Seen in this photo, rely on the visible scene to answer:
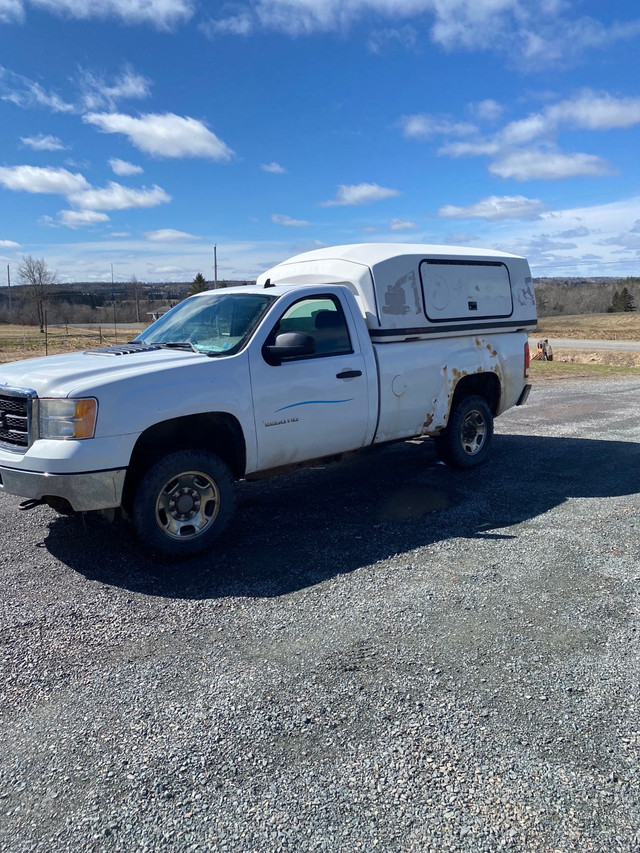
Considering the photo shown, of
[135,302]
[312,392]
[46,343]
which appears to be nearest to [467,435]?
[312,392]

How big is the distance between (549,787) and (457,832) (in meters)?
0.46

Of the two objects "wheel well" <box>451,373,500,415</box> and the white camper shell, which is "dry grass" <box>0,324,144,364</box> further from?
"wheel well" <box>451,373,500,415</box>

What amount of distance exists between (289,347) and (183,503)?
1.44 meters

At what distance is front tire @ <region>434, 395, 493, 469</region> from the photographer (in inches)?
277

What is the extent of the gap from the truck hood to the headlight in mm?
66

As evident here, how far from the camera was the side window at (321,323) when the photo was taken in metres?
5.57

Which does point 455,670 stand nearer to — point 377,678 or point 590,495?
point 377,678

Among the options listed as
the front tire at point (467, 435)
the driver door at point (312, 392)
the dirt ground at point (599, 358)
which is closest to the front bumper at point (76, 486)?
the driver door at point (312, 392)

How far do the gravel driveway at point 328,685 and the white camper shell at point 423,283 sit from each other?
192 centimetres

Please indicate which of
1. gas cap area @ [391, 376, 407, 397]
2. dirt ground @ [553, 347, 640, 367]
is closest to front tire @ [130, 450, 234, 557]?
gas cap area @ [391, 376, 407, 397]

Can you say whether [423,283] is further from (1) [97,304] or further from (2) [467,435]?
(1) [97,304]

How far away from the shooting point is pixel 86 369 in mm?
4531

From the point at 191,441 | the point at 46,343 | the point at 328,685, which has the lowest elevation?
the point at 328,685

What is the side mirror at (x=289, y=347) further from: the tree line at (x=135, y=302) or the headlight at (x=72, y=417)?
the tree line at (x=135, y=302)
